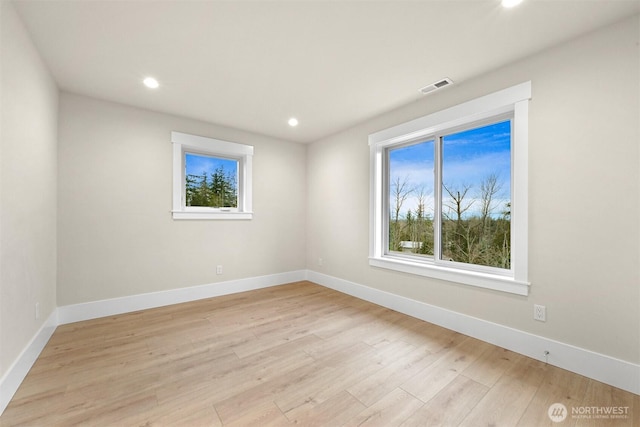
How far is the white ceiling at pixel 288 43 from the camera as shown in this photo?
1.67 metres

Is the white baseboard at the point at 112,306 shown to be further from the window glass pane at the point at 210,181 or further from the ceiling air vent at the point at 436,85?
the ceiling air vent at the point at 436,85

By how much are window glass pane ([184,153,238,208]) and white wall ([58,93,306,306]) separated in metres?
0.30

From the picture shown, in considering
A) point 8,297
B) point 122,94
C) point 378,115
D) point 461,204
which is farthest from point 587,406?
point 122,94

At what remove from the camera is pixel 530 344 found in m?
2.09

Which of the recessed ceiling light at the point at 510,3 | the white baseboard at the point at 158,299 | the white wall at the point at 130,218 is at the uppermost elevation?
the recessed ceiling light at the point at 510,3

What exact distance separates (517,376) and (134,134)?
442cm

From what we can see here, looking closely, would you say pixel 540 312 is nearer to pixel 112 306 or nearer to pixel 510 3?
pixel 510 3

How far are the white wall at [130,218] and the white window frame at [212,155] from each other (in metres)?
0.08

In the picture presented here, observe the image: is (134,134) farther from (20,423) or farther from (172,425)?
(172,425)

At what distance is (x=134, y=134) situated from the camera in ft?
10.3

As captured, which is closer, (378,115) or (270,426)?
(270,426)

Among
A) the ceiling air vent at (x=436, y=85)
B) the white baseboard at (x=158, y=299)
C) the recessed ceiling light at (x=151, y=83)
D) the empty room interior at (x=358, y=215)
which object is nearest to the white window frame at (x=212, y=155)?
the empty room interior at (x=358, y=215)

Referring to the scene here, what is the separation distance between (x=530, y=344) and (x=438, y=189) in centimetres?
164

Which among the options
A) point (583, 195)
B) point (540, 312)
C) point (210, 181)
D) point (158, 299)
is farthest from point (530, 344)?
point (210, 181)
